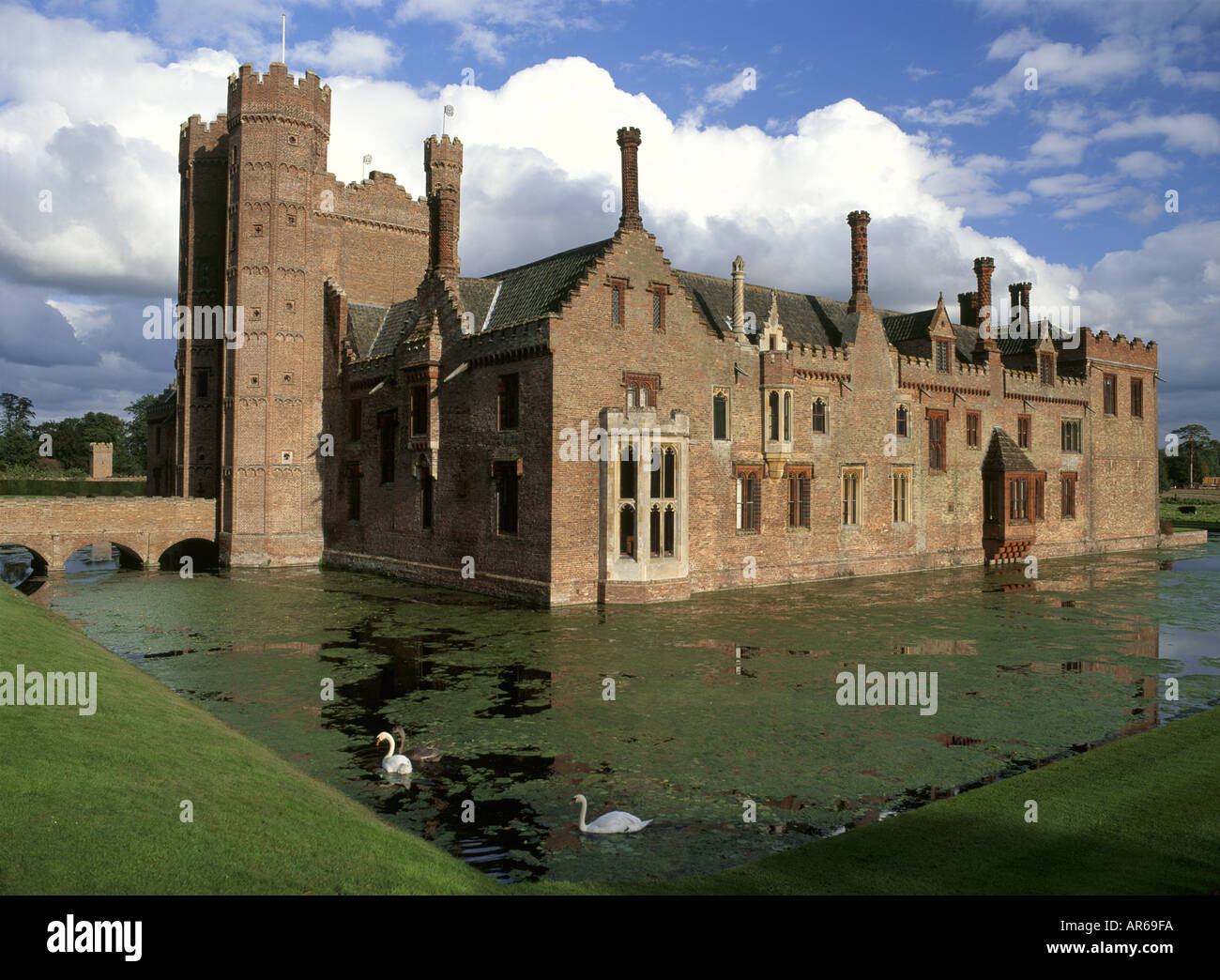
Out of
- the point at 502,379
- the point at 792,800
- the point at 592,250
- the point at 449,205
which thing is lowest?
the point at 792,800

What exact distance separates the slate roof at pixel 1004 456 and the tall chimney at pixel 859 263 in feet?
34.0

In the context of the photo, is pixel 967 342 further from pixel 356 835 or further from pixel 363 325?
pixel 356 835

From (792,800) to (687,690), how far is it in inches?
222

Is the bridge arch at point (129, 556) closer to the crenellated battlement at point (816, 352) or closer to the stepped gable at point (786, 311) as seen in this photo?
the stepped gable at point (786, 311)

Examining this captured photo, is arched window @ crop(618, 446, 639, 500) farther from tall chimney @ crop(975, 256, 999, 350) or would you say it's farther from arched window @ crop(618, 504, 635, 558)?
tall chimney @ crop(975, 256, 999, 350)

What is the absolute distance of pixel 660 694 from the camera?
52.1 feet

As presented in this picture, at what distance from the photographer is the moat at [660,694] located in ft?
33.4

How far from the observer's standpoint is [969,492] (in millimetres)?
40562

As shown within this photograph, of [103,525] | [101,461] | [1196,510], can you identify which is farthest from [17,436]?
[1196,510]

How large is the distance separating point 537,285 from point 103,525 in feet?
68.5

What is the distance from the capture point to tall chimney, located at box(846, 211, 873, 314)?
36.4 metres
